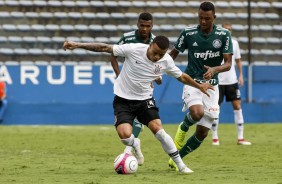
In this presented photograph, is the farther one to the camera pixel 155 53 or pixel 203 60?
pixel 203 60

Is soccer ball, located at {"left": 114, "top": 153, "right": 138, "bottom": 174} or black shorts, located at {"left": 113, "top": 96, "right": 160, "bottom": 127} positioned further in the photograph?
black shorts, located at {"left": 113, "top": 96, "right": 160, "bottom": 127}

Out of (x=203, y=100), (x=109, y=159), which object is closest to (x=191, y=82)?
(x=203, y=100)

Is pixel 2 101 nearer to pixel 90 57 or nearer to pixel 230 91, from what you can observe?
pixel 90 57

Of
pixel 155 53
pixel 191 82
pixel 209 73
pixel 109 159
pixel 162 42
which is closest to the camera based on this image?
pixel 162 42

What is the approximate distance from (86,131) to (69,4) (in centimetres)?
687

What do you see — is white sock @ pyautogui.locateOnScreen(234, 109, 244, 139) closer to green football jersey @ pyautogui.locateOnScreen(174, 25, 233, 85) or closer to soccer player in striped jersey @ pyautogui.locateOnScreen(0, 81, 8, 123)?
green football jersey @ pyautogui.locateOnScreen(174, 25, 233, 85)

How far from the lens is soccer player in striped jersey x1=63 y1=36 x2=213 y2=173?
1120cm

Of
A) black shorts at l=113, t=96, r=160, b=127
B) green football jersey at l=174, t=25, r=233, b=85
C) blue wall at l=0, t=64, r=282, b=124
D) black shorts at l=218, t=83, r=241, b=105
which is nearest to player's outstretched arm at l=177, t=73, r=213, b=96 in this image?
black shorts at l=113, t=96, r=160, b=127

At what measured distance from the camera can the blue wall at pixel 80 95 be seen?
926 inches

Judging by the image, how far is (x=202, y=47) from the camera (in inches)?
495

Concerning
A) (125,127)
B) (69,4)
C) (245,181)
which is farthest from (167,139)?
(69,4)

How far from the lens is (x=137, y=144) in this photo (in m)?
12.6

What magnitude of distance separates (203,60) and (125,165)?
91.7 inches

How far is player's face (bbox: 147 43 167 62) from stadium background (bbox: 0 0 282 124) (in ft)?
40.6
